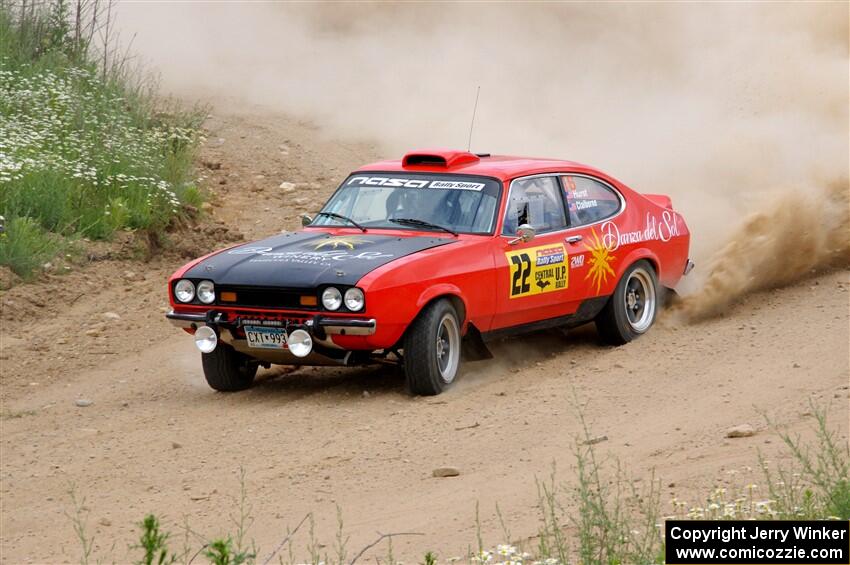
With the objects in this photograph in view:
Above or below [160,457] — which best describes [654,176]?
above

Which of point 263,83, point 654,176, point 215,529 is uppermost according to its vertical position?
point 263,83

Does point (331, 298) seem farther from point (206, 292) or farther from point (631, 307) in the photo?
point (631, 307)

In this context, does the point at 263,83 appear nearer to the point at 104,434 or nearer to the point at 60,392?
the point at 60,392

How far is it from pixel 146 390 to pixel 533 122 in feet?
38.0

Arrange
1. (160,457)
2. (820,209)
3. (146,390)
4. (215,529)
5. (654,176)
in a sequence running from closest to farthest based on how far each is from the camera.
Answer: (215,529), (160,457), (146,390), (820,209), (654,176)

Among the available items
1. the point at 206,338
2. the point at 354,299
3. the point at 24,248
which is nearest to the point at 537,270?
the point at 354,299

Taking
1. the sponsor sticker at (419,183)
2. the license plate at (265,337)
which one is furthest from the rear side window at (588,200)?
the license plate at (265,337)

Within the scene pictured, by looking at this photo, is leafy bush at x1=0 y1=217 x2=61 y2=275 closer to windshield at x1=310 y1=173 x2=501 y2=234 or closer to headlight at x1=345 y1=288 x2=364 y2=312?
windshield at x1=310 y1=173 x2=501 y2=234

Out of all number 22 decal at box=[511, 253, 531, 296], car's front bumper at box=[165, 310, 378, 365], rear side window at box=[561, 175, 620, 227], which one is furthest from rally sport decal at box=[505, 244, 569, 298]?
car's front bumper at box=[165, 310, 378, 365]

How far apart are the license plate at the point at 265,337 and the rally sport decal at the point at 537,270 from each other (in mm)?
1783

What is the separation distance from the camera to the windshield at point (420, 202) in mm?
10203

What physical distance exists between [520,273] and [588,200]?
1.25 metres

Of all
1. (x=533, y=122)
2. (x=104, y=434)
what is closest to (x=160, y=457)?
(x=104, y=434)

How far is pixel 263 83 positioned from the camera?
22.5 meters
